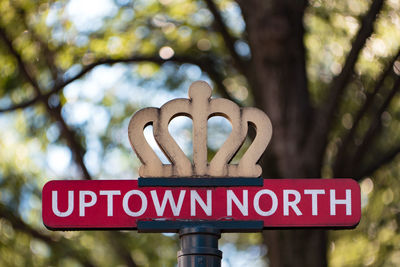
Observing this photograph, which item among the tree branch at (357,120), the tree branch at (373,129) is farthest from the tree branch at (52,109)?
the tree branch at (373,129)

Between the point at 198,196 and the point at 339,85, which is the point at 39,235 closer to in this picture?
the point at 339,85

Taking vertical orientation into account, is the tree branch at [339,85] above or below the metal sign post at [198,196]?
above

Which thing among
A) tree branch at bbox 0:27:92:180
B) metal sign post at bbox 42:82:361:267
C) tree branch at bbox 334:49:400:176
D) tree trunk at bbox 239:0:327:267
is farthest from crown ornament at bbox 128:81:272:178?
tree branch at bbox 0:27:92:180

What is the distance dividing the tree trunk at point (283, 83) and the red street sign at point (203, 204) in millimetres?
2762

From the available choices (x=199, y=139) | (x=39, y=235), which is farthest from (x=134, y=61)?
(x=199, y=139)

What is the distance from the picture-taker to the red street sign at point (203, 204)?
2340mm

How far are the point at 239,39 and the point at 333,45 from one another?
42.7 inches

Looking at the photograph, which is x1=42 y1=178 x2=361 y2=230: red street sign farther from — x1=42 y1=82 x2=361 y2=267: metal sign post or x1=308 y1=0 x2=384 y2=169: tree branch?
x1=308 y1=0 x2=384 y2=169: tree branch

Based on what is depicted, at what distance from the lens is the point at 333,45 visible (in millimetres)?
7020

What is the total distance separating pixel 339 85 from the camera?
514 cm

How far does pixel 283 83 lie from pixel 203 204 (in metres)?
3.18

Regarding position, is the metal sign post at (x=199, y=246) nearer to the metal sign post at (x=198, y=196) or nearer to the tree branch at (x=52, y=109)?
the metal sign post at (x=198, y=196)

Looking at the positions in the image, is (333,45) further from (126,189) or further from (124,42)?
(126,189)

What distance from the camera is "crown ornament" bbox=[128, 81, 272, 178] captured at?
2.36 m
